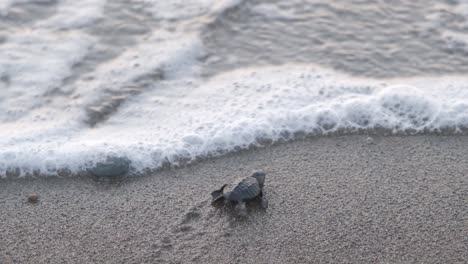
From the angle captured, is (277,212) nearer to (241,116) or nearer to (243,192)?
(243,192)

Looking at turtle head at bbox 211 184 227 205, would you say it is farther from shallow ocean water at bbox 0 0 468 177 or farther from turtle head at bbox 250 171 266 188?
shallow ocean water at bbox 0 0 468 177

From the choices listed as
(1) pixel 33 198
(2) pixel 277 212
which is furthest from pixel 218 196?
(1) pixel 33 198

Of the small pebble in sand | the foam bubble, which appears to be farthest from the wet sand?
the foam bubble

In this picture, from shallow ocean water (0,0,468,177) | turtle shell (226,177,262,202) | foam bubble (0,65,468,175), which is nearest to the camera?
turtle shell (226,177,262,202)

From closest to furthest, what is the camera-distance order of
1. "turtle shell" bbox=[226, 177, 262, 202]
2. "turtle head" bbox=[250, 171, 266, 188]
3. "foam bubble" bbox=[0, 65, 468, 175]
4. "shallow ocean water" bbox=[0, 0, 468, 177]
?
1. "turtle shell" bbox=[226, 177, 262, 202]
2. "turtle head" bbox=[250, 171, 266, 188]
3. "foam bubble" bbox=[0, 65, 468, 175]
4. "shallow ocean water" bbox=[0, 0, 468, 177]

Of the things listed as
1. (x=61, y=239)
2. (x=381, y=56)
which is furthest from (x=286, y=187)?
(x=381, y=56)

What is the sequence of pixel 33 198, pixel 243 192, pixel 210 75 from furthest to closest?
pixel 210 75
pixel 33 198
pixel 243 192
